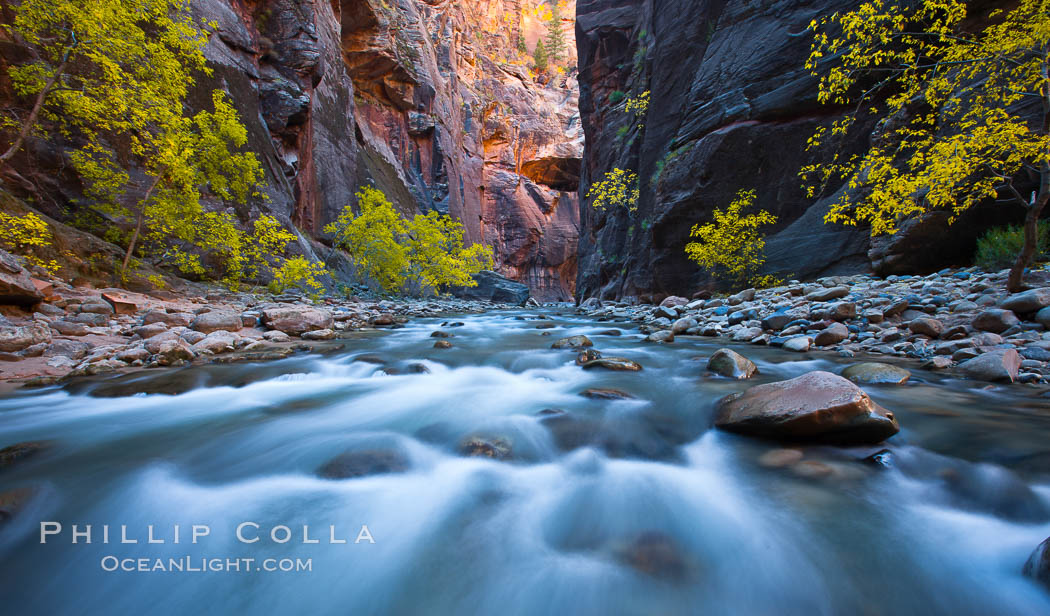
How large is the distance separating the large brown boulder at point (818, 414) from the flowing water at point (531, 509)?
12 centimetres

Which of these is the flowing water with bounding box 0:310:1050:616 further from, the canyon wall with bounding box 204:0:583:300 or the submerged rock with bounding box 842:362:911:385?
the canyon wall with bounding box 204:0:583:300

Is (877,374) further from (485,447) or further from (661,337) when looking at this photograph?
(485,447)

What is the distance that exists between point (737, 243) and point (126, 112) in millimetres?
13138

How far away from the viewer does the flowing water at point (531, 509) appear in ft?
4.34

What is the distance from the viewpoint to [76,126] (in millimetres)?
6855

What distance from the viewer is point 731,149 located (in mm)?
11039

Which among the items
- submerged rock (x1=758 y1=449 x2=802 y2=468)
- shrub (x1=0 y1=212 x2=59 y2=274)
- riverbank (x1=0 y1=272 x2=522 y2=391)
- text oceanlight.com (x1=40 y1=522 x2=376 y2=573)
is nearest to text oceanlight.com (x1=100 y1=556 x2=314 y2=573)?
text oceanlight.com (x1=40 y1=522 x2=376 y2=573)

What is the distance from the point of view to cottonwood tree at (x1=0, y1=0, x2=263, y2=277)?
16.6 feet

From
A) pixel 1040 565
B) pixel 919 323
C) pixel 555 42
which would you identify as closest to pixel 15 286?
pixel 1040 565

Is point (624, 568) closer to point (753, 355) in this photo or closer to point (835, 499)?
point (835, 499)

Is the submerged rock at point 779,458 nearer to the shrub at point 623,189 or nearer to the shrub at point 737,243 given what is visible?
the shrub at point 737,243

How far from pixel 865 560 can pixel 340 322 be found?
852 centimetres

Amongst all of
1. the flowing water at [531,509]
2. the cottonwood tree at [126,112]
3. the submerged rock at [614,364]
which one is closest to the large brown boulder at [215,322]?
the cottonwood tree at [126,112]

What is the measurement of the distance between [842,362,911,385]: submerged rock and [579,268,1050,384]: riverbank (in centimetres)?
68
